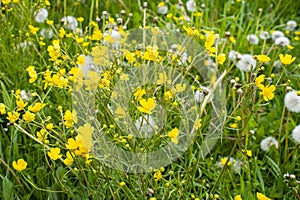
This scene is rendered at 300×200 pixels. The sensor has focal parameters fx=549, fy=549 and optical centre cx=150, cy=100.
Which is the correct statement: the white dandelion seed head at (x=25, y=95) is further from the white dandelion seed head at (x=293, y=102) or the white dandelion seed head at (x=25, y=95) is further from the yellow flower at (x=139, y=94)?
the white dandelion seed head at (x=293, y=102)

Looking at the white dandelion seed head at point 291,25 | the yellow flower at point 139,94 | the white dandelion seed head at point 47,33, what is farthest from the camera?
the white dandelion seed head at point 291,25

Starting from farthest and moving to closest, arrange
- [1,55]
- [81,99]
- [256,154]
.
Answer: [1,55] → [256,154] → [81,99]

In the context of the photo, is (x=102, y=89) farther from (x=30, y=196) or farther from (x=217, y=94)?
(x=217, y=94)

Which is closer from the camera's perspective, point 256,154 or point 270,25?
point 256,154

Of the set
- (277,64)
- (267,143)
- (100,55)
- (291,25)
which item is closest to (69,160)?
(100,55)

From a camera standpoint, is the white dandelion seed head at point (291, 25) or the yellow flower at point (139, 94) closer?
the yellow flower at point (139, 94)

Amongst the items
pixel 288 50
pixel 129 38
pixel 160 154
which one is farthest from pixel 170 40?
pixel 160 154

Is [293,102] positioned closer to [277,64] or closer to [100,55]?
[277,64]

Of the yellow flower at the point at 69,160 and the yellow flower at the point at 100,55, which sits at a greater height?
the yellow flower at the point at 100,55

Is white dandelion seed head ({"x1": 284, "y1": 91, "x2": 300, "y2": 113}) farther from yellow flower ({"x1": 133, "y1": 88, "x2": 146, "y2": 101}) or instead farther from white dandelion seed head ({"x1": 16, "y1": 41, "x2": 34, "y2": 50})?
white dandelion seed head ({"x1": 16, "y1": 41, "x2": 34, "y2": 50})

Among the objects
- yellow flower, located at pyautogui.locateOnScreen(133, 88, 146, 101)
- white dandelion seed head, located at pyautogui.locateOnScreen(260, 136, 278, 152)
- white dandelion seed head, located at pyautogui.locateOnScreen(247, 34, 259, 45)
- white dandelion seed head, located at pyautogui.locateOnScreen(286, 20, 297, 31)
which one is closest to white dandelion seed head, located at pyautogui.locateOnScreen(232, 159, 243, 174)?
white dandelion seed head, located at pyautogui.locateOnScreen(260, 136, 278, 152)

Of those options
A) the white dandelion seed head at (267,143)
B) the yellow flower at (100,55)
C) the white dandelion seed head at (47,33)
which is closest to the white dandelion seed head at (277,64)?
the white dandelion seed head at (267,143)
